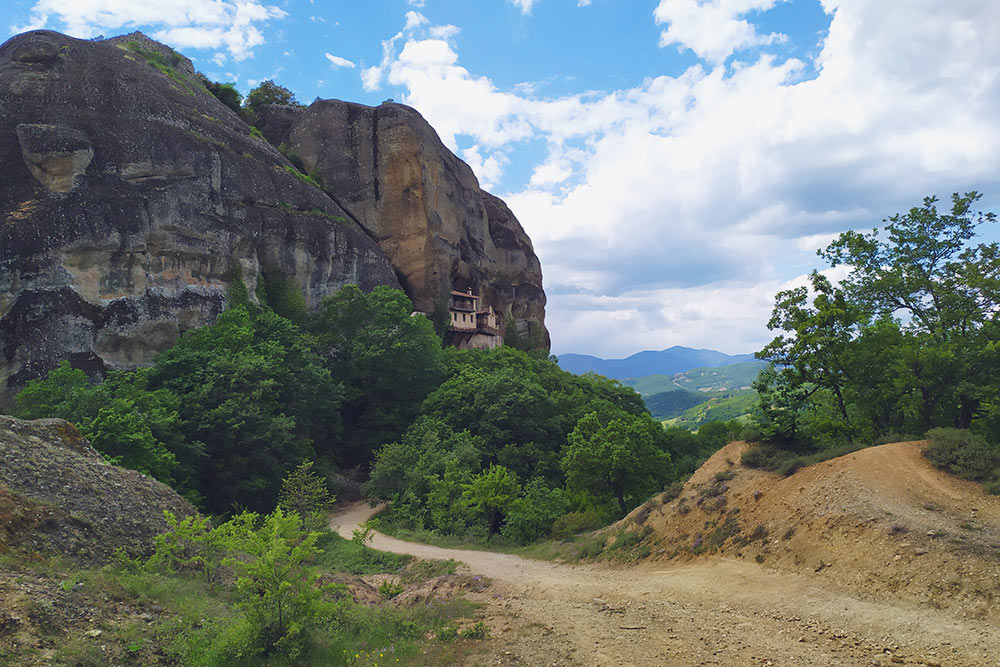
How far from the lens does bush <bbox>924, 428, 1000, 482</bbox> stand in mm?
12223

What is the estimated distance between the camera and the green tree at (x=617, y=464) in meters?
20.0

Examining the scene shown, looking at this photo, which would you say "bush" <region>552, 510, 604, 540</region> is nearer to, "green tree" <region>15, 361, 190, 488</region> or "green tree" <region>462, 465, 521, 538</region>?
"green tree" <region>462, 465, 521, 538</region>

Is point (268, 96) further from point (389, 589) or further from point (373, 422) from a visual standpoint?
point (389, 589)

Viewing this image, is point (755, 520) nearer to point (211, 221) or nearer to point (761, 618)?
point (761, 618)

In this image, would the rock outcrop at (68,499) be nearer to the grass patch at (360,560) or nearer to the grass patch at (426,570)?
the grass patch at (360,560)

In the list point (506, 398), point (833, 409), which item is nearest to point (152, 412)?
point (506, 398)

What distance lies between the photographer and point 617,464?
19.7 m

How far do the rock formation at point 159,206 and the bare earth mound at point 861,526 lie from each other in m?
28.1

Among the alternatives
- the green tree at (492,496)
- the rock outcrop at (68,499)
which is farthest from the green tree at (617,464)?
the rock outcrop at (68,499)

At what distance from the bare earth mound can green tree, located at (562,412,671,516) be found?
9.92 feet

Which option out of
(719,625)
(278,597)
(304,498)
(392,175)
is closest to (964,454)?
(719,625)

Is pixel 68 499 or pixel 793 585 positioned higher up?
pixel 68 499

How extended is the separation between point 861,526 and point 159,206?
35.6m

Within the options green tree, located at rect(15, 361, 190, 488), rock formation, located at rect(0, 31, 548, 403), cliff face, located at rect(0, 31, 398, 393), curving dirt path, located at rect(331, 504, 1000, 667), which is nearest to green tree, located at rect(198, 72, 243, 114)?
rock formation, located at rect(0, 31, 548, 403)
